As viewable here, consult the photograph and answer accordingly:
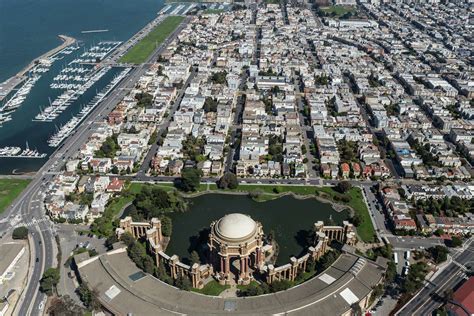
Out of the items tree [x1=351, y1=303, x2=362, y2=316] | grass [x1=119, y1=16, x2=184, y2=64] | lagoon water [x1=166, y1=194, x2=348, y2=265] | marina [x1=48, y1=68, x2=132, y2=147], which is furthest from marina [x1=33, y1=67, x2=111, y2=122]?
tree [x1=351, y1=303, x2=362, y2=316]

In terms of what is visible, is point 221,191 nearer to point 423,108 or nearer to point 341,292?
point 341,292

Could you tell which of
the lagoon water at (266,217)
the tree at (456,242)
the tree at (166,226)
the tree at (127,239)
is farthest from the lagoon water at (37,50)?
the tree at (456,242)

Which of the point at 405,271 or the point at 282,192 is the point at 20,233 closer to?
the point at 282,192

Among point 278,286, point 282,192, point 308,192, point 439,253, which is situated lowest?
point 308,192

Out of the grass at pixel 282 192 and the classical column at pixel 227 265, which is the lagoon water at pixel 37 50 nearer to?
the grass at pixel 282 192

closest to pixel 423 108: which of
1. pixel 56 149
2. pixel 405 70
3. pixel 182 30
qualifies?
pixel 405 70

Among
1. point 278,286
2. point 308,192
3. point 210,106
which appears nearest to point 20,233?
point 278,286
